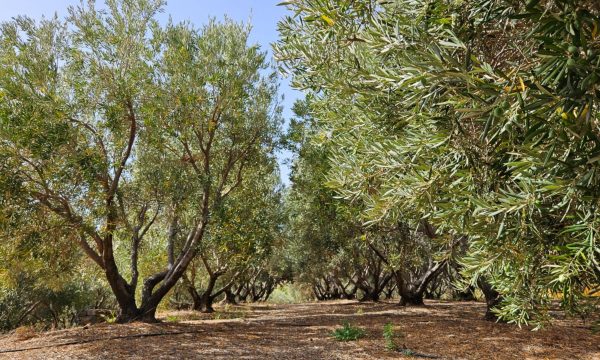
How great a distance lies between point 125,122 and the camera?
42.4 feet

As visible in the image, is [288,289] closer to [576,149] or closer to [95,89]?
[95,89]

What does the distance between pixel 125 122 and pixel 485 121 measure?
40.3ft

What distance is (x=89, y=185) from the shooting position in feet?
33.8

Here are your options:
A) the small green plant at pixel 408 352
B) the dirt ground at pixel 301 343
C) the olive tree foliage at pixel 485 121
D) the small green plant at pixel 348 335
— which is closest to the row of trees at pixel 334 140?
the olive tree foliage at pixel 485 121

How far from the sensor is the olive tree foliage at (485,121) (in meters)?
3.40

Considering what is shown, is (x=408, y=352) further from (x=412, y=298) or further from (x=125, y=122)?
(x=412, y=298)

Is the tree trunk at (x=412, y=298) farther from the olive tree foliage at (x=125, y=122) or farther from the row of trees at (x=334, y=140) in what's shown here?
the olive tree foliage at (x=125, y=122)

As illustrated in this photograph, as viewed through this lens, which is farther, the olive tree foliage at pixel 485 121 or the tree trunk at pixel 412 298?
the tree trunk at pixel 412 298

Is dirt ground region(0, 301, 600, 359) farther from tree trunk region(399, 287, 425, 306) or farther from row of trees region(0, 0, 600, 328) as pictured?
tree trunk region(399, 287, 425, 306)

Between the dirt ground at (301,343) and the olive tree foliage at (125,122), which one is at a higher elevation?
the olive tree foliage at (125,122)

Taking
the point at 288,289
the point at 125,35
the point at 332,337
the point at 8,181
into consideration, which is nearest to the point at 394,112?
the point at 332,337

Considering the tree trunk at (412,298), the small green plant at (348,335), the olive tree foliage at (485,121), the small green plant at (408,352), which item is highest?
the olive tree foliage at (485,121)

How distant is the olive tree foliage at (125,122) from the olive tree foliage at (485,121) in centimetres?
640

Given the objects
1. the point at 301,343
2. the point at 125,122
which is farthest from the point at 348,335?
the point at 125,122
